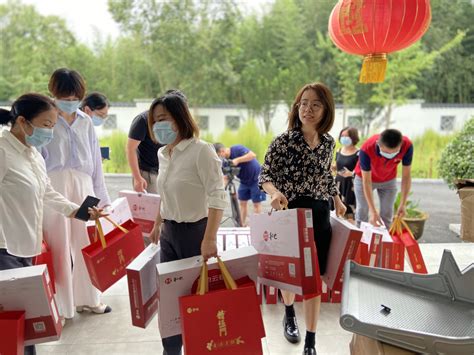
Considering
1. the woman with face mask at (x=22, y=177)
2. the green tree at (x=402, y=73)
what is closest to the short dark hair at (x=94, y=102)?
the woman with face mask at (x=22, y=177)

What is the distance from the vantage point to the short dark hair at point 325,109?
155 centimetres

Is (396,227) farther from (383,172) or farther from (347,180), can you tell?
(347,180)

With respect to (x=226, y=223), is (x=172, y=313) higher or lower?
higher

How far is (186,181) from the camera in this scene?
53.6 inches

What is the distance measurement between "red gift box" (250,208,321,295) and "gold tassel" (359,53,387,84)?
3.95 ft

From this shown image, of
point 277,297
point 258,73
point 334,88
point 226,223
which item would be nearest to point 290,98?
point 258,73

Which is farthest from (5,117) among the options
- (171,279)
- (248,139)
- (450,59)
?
(450,59)

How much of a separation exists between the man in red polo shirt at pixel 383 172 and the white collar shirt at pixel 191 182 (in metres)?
1.42

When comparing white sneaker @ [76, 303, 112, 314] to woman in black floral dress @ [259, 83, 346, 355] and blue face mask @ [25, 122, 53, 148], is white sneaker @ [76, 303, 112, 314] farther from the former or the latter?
woman in black floral dress @ [259, 83, 346, 355]

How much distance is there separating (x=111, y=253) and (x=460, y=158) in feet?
9.94

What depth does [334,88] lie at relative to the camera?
26.3 ft

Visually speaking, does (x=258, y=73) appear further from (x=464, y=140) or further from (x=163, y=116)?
(x=163, y=116)

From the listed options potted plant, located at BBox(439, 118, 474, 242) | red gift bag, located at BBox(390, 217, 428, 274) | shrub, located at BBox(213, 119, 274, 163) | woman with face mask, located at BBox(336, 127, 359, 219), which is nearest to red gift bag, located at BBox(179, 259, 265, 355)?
red gift bag, located at BBox(390, 217, 428, 274)

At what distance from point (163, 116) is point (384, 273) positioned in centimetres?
93
